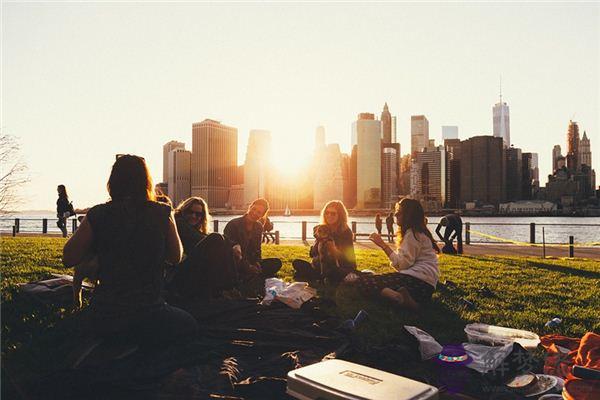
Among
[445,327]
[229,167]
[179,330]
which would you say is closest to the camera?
[179,330]

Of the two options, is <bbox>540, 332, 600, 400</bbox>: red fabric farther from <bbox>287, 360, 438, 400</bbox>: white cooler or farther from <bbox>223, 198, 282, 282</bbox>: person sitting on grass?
<bbox>223, 198, 282, 282</bbox>: person sitting on grass

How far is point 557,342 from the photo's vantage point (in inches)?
157

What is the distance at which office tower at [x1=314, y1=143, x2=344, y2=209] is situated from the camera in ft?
566

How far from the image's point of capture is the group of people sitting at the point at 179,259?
3.43 metres

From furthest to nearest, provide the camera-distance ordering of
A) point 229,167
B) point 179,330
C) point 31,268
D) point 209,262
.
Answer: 1. point 229,167
2. point 31,268
3. point 209,262
4. point 179,330

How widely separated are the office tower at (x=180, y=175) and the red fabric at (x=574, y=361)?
518 ft

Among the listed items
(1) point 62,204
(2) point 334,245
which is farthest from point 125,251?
(1) point 62,204

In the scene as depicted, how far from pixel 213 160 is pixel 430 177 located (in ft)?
266

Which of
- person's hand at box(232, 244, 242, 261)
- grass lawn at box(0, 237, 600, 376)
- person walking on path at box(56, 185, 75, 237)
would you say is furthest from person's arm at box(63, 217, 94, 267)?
person walking on path at box(56, 185, 75, 237)

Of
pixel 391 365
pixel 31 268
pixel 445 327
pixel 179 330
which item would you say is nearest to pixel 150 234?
pixel 179 330

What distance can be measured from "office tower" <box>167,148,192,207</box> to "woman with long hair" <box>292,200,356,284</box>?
154183 mm

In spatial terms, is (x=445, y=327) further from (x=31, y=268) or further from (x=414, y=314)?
(x=31, y=268)

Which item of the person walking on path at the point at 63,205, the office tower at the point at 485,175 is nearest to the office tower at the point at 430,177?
the office tower at the point at 485,175

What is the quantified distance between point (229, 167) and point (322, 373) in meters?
169
